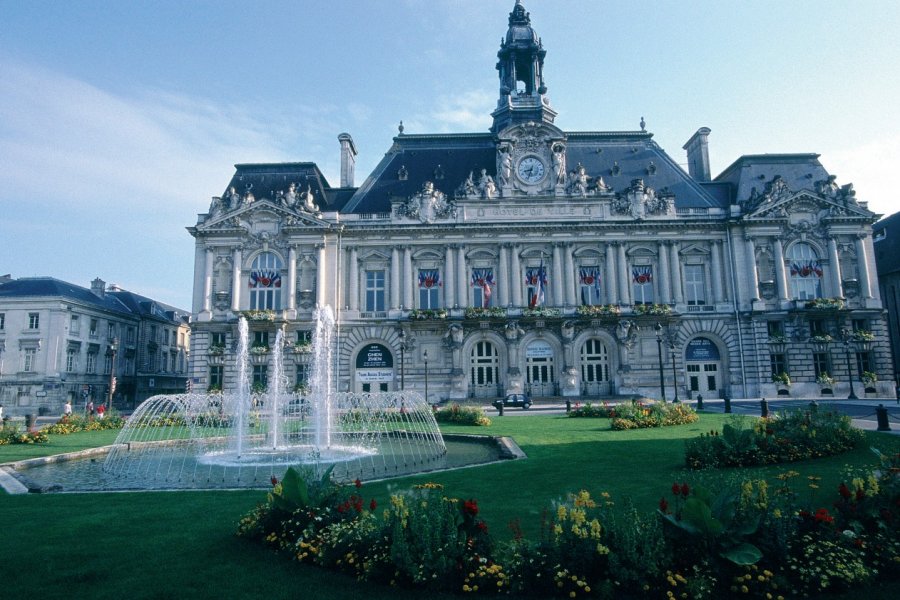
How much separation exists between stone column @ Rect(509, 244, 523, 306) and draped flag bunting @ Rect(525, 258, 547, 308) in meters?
0.74

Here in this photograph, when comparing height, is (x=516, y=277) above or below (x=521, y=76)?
below

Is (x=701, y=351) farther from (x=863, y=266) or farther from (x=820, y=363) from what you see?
(x=863, y=266)

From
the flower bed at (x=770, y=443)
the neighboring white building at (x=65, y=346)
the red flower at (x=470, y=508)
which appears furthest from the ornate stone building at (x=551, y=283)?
the red flower at (x=470, y=508)

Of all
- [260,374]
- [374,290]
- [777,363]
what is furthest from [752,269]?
[260,374]

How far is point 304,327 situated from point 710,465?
3740cm

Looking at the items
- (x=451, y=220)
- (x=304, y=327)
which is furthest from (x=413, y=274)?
(x=304, y=327)

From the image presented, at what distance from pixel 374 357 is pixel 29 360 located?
32.5 meters

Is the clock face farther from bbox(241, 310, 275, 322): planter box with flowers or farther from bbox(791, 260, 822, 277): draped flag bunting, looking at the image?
bbox(241, 310, 275, 322): planter box with flowers

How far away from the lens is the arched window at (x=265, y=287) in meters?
48.5

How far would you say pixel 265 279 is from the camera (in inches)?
1908

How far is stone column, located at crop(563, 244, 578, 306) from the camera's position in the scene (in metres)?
48.1

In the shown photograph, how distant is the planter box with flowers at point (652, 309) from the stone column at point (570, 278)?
4.82m

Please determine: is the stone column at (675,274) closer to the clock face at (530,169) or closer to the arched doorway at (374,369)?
the clock face at (530,169)

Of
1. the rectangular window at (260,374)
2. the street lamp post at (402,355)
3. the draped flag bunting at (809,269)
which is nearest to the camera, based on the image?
the street lamp post at (402,355)
